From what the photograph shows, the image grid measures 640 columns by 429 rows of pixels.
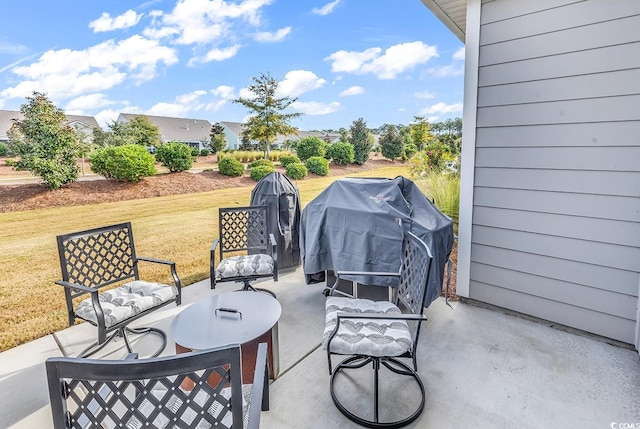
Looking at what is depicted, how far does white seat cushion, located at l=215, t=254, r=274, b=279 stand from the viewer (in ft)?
9.21

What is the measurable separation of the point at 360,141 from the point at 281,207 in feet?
16.1

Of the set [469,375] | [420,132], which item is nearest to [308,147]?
[420,132]

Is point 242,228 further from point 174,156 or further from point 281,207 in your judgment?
point 174,156

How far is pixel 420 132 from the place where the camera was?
7.63m

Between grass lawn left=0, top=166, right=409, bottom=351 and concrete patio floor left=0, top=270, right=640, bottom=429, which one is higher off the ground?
grass lawn left=0, top=166, right=409, bottom=351

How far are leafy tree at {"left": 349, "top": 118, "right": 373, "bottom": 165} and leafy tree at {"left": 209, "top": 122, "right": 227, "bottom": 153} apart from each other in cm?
301

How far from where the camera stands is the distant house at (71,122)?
338 centimetres

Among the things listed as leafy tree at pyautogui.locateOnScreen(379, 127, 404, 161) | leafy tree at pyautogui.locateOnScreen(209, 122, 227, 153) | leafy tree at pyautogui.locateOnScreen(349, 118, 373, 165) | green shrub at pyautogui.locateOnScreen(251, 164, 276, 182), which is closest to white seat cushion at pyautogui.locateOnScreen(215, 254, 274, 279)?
green shrub at pyautogui.locateOnScreen(251, 164, 276, 182)

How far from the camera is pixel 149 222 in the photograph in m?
4.84

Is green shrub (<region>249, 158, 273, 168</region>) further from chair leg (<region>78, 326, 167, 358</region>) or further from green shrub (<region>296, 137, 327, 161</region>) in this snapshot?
chair leg (<region>78, 326, 167, 358</region>)

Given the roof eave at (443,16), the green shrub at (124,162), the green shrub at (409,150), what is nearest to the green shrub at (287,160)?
the green shrub at (124,162)

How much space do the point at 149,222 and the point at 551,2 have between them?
204 inches

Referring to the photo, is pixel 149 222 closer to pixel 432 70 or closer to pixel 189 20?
pixel 189 20

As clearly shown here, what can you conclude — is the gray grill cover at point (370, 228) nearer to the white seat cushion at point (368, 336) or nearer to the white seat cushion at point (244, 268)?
the white seat cushion at point (244, 268)
